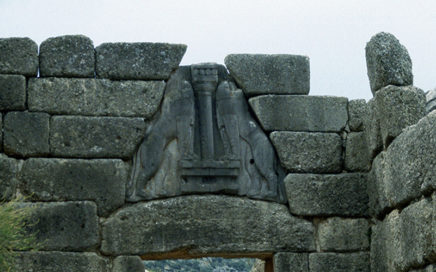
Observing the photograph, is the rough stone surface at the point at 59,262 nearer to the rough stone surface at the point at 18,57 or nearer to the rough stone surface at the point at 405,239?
the rough stone surface at the point at 18,57

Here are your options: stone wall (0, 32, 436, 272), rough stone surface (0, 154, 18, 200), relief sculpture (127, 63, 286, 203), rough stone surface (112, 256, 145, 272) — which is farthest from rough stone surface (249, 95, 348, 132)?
rough stone surface (0, 154, 18, 200)

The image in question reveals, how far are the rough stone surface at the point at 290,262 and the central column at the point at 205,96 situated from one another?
119cm

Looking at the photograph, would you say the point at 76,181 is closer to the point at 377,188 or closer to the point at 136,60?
the point at 136,60

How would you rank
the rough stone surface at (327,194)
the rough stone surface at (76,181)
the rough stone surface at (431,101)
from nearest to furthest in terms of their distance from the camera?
the rough stone surface at (76,181) < the rough stone surface at (327,194) < the rough stone surface at (431,101)

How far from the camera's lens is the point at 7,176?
810 cm

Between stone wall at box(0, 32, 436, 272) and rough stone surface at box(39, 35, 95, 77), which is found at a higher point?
rough stone surface at box(39, 35, 95, 77)

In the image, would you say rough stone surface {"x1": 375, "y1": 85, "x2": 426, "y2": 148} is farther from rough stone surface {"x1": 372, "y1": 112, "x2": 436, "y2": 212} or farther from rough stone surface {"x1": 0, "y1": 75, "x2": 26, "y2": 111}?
rough stone surface {"x1": 0, "y1": 75, "x2": 26, "y2": 111}

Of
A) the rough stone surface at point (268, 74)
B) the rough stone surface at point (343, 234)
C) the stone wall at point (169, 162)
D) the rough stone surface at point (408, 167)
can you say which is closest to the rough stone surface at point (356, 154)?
the stone wall at point (169, 162)

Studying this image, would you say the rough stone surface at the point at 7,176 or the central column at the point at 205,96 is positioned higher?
the central column at the point at 205,96

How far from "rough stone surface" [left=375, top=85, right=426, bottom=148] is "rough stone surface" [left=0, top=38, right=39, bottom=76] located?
3364mm

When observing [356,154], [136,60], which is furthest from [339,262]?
[136,60]

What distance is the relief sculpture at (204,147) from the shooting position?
8.38 metres

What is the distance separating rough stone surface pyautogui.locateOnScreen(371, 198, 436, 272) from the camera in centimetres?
668

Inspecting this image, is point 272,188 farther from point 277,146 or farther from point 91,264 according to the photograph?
point 91,264
